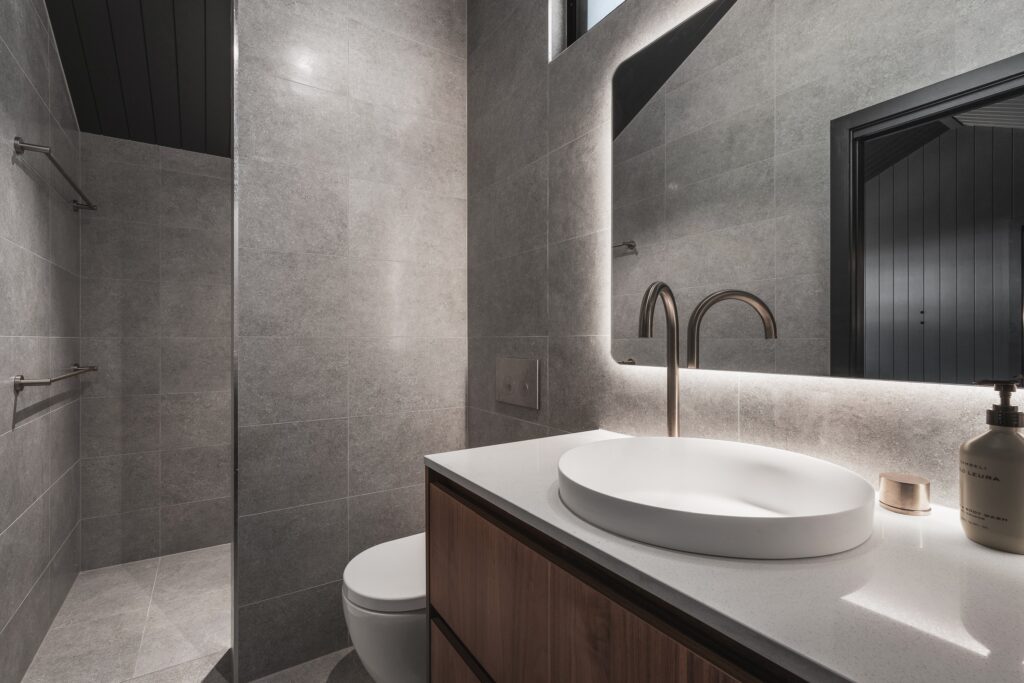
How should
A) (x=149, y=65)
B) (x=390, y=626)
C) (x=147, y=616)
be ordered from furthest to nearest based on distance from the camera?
(x=149, y=65) < (x=147, y=616) < (x=390, y=626)

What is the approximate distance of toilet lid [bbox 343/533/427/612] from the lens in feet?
3.89

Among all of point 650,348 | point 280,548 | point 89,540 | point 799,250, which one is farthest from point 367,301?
point 89,540

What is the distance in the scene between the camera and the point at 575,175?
1372 millimetres

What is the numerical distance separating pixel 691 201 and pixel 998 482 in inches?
28.4

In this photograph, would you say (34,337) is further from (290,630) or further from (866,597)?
(866,597)

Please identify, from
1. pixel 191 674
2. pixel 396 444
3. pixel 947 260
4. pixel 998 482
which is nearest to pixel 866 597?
pixel 998 482

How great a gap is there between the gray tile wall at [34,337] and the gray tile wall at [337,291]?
0.64 metres

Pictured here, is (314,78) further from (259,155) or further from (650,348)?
(650,348)

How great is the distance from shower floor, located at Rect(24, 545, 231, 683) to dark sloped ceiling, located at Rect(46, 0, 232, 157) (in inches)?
82.0

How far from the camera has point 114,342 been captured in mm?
2326

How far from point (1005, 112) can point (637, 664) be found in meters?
0.88

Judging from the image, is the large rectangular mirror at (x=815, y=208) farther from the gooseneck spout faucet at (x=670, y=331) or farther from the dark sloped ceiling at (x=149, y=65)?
the dark sloped ceiling at (x=149, y=65)

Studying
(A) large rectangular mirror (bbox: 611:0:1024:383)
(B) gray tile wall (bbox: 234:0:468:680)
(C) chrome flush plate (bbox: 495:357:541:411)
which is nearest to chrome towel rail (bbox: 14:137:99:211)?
(B) gray tile wall (bbox: 234:0:468:680)

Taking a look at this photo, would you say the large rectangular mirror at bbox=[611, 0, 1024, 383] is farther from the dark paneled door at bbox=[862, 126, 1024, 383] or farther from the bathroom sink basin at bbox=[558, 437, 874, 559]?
the bathroom sink basin at bbox=[558, 437, 874, 559]
